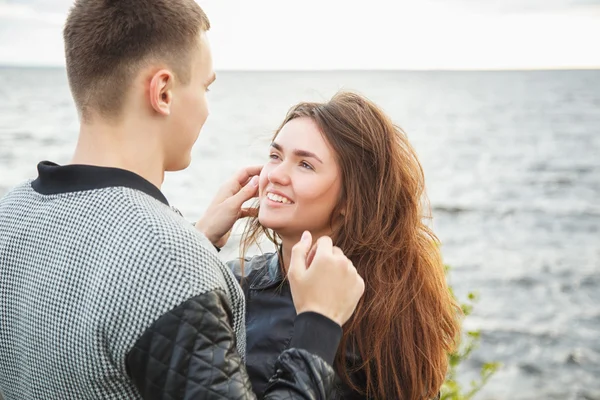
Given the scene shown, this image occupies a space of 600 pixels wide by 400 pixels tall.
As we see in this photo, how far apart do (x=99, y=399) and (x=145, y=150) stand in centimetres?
74

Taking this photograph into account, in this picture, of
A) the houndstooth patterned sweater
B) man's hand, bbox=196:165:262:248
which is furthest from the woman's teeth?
the houndstooth patterned sweater

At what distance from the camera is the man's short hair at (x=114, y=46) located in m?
2.01

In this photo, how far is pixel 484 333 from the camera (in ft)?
37.1

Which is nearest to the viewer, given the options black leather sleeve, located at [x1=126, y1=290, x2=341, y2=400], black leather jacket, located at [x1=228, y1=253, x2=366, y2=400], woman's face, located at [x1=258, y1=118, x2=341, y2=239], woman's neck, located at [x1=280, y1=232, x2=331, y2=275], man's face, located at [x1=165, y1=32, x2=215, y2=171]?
black leather sleeve, located at [x1=126, y1=290, x2=341, y2=400]

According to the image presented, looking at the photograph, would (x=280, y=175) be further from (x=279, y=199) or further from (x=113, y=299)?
(x=113, y=299)

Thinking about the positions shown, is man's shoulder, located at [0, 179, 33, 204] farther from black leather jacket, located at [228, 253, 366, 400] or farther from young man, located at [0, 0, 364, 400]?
black leather jacket, located at [228, 253, 366, 400]

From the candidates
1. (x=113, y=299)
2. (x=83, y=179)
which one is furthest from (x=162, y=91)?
(x=113, y=299)

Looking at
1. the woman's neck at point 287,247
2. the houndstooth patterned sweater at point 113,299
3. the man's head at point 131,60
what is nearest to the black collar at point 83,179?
the houndstooth patterned sweater at point 113,299

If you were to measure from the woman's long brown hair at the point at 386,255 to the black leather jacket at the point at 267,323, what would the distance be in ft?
0.47

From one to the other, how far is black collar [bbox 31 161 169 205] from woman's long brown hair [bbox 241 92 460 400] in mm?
1350

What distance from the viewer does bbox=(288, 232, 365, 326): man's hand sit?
1.97m

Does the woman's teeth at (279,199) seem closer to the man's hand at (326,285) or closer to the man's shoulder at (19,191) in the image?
the man's hand at (326,285)

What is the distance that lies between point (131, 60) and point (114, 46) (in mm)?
65

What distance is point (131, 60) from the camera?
2016 millimetres
